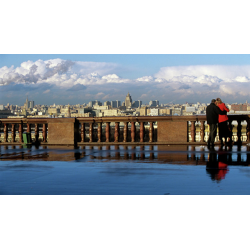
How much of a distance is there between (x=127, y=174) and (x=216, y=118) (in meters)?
6.60

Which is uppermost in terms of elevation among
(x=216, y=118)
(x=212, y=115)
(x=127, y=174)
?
(x=212, y=115)

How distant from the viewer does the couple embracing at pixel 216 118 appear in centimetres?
1333

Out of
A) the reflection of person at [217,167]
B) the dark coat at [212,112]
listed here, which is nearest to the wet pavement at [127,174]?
the reflection of person at [217,167]

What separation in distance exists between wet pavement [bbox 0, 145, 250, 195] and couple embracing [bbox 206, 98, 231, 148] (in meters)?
2.33

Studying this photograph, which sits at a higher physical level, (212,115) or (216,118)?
(212,115)

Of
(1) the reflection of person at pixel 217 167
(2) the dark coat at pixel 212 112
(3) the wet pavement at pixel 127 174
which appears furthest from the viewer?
(2) the dark coat at pixel 212 112

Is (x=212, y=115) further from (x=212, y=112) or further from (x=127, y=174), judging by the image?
(x=127, y=174)

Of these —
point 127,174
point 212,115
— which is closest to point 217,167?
point 127,174

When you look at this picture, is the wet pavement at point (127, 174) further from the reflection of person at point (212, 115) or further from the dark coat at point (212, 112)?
the dark coat at point (212, 112)

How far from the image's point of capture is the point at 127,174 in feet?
25.1

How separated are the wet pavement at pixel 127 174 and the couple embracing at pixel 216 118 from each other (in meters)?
2.33
